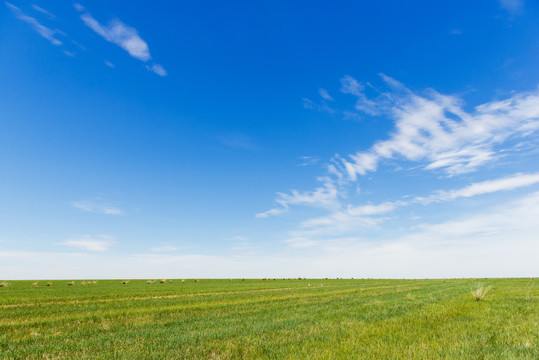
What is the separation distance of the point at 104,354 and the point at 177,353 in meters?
1.86

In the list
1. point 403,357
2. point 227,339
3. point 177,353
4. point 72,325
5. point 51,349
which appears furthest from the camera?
point 72,325

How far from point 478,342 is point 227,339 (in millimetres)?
6856

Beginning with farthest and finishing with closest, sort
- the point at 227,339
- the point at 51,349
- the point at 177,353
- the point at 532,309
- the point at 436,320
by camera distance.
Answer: the point at 532,309 → the point at 436,320 → the point at 227,339 → the point at 51,349 → the point at 177,353

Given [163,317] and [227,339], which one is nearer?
[227,339]

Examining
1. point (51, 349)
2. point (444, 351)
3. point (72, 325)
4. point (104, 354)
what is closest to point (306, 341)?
point (444, 351)

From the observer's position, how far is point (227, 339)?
8.66 metres

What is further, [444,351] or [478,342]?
[478,342]

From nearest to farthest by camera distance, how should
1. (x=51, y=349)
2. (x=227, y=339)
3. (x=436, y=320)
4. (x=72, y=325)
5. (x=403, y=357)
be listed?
(x=403, y=357) < (x=51, y=349) < (x=227, y=339) < (x=436, y=320) < (x=72, y=325)

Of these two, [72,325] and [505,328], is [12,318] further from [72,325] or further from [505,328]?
[505,328]

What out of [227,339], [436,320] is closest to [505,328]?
[436,320]

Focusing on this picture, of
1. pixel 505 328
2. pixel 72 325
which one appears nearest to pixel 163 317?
pixel 72 325

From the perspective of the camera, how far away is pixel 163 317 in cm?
1388

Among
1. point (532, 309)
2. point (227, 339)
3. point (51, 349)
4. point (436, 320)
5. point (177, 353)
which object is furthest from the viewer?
point (532, 309)

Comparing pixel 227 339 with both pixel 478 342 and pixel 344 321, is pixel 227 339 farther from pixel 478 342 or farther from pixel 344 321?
pixel 478 342
